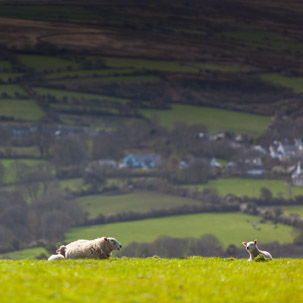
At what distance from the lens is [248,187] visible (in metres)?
109

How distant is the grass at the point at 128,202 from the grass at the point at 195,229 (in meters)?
3.61

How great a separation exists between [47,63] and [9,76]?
10.5 m

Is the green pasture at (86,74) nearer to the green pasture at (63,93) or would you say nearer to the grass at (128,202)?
the green pasture at (63,93)

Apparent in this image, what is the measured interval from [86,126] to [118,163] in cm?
1023

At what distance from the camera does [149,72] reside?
132375 mm

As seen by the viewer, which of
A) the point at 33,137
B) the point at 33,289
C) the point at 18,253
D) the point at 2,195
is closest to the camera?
the point at 33,289

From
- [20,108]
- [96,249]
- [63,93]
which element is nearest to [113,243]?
[96,249]

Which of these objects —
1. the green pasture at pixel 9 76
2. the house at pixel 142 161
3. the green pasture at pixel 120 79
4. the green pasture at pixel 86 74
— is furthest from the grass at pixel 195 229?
the green pasture at pixel 9 76

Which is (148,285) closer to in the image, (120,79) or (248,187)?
(248,187)

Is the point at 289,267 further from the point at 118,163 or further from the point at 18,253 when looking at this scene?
the point at 118,163

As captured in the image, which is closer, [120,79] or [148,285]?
[148,285]

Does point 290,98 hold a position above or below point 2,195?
above

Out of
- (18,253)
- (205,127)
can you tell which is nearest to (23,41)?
(205,127)

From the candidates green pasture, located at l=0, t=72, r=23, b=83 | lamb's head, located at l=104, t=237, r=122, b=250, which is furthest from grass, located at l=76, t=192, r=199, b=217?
lamb's head, located at l=104, t=237, r=122, b=250
